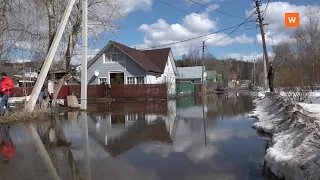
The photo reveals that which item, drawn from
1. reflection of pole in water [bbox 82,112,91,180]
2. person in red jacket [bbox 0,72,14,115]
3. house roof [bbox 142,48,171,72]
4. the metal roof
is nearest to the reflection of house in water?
reflection of pole in water [bbox 82,112,91,180]

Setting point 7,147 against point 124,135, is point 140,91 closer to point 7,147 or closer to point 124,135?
point 124,135

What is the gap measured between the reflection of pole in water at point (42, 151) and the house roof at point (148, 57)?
26.3m

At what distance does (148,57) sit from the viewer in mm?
47188

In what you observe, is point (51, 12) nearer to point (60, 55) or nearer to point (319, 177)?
point (60, 55)

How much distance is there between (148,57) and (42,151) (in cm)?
3967

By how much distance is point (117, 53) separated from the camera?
39.4 m

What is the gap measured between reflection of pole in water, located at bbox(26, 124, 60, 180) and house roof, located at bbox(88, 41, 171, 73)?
1035 inches

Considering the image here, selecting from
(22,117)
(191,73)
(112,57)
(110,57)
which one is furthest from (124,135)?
(191,73)

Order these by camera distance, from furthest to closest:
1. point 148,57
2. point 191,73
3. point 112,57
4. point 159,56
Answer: point 191,73 → point 148,57 → point 159,56 → point 112,57

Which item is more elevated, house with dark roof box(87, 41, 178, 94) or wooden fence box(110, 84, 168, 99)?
house with dark roof box(87, 41, 178, 94)

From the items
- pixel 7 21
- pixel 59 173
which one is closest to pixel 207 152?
pixel 59 173

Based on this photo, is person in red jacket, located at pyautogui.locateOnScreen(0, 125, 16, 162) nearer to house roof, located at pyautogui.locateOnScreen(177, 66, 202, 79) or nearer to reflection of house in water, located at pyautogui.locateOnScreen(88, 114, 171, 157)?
reflection of house in water, located at pyautogui.locateOnScreen(88, 114, 171, 157)

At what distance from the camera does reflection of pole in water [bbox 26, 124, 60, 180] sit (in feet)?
20.3

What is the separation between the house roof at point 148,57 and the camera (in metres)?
38.4
